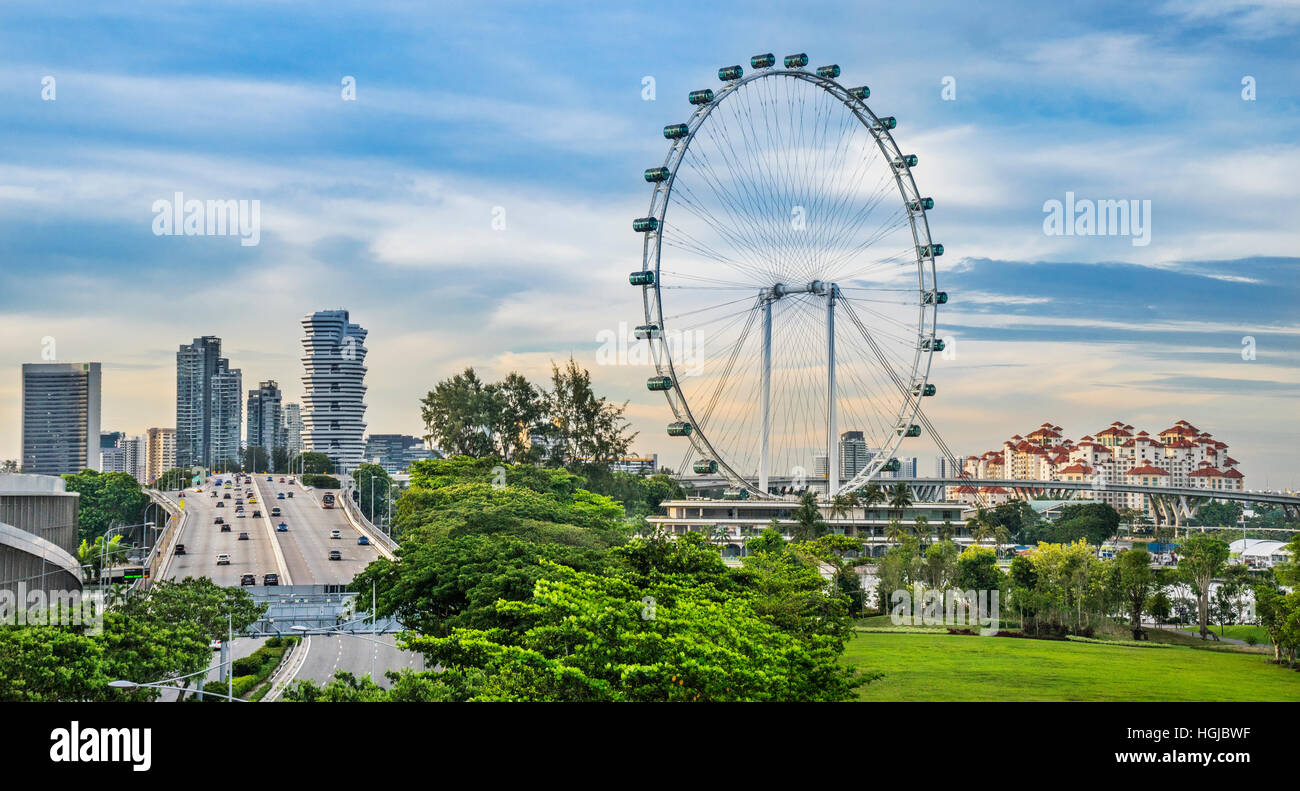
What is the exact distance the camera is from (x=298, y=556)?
8106 cm

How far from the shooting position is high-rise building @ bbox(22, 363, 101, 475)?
142625 millimetres

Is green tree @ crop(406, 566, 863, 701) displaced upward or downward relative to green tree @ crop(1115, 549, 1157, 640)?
upward

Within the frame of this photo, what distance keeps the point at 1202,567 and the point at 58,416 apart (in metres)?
138

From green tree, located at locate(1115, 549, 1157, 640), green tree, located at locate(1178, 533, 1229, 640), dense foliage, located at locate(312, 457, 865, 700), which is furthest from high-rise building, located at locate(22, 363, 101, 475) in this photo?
green tree, located at locate(1178, 533, 1229, 640)

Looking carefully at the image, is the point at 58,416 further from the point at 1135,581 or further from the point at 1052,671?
the point at 1052,671

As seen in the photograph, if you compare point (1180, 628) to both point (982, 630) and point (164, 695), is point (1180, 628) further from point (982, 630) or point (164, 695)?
point (164, 695)

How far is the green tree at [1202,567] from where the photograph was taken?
2699 inches

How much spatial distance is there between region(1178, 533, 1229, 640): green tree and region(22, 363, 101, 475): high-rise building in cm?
12300

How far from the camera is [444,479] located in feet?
261

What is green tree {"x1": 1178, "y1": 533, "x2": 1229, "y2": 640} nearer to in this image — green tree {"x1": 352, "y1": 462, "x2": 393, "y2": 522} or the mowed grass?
the mowed grass

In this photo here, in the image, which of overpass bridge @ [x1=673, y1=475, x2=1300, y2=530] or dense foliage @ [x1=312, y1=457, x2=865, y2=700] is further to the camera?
overpass bridge @ [x1=673, y1=475, x2=1300, y2=530]

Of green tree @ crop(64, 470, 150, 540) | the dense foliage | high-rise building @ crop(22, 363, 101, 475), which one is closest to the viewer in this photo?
the dense foliage

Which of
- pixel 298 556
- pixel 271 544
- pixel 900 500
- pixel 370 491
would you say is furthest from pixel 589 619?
pixel 370 491

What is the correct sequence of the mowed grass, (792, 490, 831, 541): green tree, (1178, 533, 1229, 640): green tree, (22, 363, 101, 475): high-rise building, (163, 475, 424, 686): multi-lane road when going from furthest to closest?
(22, 363, 101, 475): high-rise building, (792, 490, 831, 541): green tree, (1178, 533, 1229, 640): green tree, (163, 475, 424, 686): multi-lane road, the mowed grass
